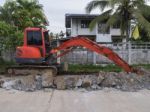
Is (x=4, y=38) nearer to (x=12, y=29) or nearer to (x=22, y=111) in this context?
(x=12, y=29)

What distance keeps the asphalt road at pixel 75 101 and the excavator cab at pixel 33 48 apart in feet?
15.0

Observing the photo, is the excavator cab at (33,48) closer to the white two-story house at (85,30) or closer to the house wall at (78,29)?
the white two-story house at (85,30)

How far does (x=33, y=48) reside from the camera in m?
20.1

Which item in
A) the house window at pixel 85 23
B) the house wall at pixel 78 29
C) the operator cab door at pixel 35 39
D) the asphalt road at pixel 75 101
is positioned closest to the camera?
the asphalt road at pixel 75 101

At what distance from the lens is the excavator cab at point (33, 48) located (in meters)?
20.1

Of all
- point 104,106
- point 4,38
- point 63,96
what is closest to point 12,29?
point 4,38

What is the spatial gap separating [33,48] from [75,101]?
7.49 metres

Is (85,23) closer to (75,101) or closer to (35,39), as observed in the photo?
(35,39)

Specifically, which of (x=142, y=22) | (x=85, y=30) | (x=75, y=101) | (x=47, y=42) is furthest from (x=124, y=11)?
(x=75, y=101)

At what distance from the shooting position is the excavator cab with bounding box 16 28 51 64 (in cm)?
2011

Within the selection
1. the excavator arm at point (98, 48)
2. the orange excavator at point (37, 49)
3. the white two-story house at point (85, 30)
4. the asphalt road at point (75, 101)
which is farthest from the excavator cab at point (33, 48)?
the white two-story house at point (85, 30)

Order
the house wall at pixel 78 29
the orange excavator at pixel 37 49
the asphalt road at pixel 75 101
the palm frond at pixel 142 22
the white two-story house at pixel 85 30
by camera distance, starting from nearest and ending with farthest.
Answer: the asphalt road at pixel 75 101 → the orange excavator at pixel 37 49 → the palm frond at pixel 142 22 → the white two-story house at pixel 85 30 → the house wall at pixel 78 29

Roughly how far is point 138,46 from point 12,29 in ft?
32.2

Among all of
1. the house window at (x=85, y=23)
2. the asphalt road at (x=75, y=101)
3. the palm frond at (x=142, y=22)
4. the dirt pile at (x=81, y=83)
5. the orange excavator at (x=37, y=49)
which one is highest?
the house window at (x=85, y=23)
